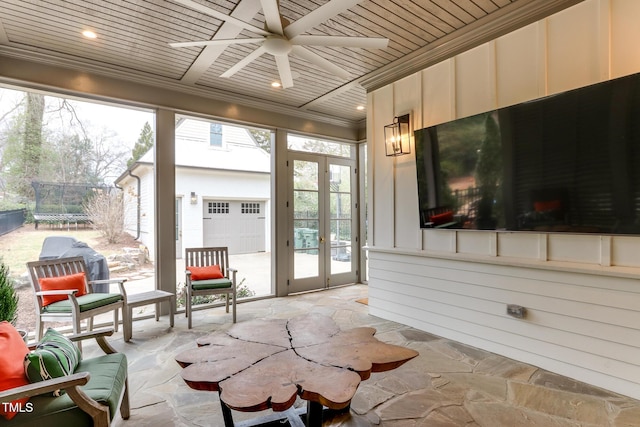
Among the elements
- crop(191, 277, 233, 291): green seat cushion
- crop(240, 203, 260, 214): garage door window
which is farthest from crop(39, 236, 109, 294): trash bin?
crop(240, 203, 260, 214): garage door window

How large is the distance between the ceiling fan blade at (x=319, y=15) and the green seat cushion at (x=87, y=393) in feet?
8.42

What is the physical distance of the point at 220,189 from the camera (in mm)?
7656

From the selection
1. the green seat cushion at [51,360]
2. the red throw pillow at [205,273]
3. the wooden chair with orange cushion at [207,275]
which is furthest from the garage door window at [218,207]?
the green seat cushion at [51,360]

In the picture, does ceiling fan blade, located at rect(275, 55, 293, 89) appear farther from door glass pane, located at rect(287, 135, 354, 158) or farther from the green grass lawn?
the green grass lawn

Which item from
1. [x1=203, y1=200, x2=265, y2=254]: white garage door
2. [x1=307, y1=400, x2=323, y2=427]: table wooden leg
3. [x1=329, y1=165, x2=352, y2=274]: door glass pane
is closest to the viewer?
[x1=307, y1=400, x2=323, y2=427]: table wooden leg

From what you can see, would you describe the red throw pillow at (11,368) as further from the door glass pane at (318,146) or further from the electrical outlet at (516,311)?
the door glass pane at (318,146)

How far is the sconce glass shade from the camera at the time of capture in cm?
385

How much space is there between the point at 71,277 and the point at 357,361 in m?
3.23

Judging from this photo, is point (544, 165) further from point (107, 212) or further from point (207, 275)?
point (107, 212)

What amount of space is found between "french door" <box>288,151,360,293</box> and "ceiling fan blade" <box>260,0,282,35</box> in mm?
3136

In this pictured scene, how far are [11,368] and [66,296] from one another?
2060 mm

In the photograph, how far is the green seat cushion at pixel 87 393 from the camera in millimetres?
1460

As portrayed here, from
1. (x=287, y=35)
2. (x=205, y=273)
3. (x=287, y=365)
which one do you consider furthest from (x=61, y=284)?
(x=287, y=35)

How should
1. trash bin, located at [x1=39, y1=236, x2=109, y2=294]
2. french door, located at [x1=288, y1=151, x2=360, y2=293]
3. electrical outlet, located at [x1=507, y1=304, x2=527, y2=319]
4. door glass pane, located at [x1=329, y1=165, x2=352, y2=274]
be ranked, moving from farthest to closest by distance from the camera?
door glass pane, located at [x1=329, y1=165, x2=352, y2=274]
french door, located at [x1=288, y1=151, x2=360, y2=293]
trash bin, located at [x1=39, y1=236, x2=109, y2=294]
electrical outlet, located at [x1=507, y1=304, x2=527, y2=319]
